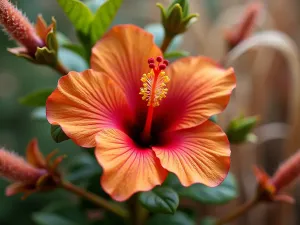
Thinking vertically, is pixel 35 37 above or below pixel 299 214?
above

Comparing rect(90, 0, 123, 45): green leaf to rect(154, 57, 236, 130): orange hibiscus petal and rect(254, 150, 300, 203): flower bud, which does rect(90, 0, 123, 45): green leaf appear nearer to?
rect(154, 57, 236, 130): orange hibiscus petal

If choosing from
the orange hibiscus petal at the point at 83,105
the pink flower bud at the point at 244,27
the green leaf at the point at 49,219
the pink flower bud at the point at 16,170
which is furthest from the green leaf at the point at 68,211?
the pink flower bud at the point at 244,27

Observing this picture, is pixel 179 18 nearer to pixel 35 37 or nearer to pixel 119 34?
pixel 119 34

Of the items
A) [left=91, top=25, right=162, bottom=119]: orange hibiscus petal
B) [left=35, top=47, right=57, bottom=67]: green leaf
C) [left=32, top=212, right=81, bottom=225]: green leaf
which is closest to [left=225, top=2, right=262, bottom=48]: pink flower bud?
[left=91, top=25, right=162, bottom=119]: orange hibiscus petal

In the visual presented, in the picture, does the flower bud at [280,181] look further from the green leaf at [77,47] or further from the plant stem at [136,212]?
the green leaf at [77,47]

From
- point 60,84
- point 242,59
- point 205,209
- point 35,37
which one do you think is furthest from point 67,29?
point 60,84
